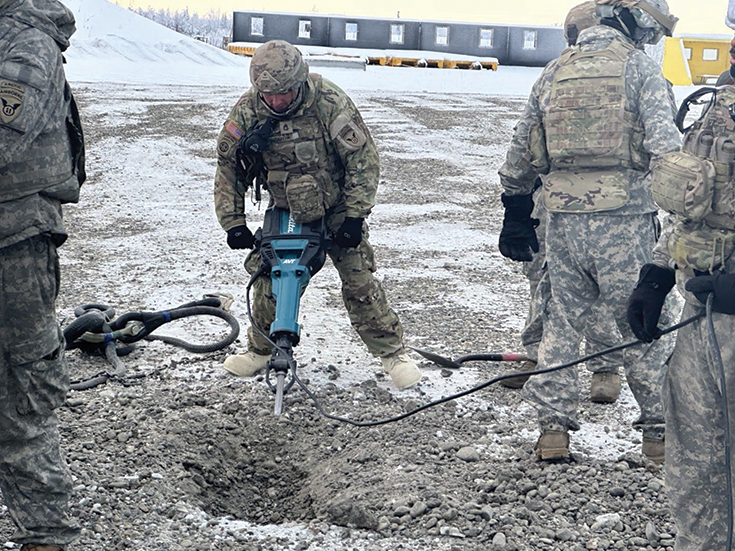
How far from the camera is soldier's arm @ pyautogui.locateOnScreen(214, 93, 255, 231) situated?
15.1 ft

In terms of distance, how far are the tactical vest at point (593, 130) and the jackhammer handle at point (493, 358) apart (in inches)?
58.0

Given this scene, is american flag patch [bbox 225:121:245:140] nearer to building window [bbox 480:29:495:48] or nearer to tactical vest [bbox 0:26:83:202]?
tactical vest [bbox 0:26:83:202]

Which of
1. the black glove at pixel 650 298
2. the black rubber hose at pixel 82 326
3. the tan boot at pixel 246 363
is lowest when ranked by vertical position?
the tan boot at pixel 246 363

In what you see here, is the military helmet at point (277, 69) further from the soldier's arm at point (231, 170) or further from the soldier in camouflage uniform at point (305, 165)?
the soldier's arm at point (231, 170)

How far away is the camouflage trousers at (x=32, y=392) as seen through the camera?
2.90 m

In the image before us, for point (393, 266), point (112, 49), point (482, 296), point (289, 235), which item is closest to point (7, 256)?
point (289, 235)

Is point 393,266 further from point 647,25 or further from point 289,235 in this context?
point 647,25

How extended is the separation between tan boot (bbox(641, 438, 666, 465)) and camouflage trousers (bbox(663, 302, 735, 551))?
1.20 meters

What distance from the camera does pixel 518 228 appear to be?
167 inches

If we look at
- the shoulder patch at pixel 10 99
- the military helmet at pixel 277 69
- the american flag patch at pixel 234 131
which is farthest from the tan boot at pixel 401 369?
the shoulder patch at pixel 10 99

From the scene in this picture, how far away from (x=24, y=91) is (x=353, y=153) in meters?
2.13

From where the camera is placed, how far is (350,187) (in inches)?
183

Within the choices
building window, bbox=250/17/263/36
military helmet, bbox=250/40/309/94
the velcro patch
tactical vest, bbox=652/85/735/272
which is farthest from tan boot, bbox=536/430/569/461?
building window, bbox=250/17/263/36

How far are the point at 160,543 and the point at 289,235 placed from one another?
5.69 ft
